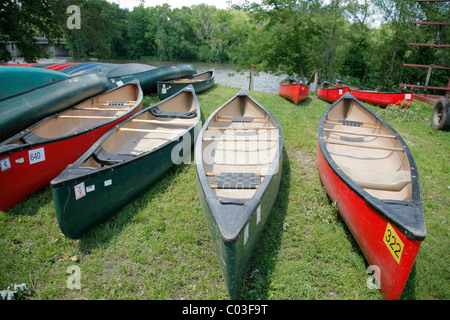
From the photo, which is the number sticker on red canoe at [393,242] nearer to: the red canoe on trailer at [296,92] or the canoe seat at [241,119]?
the canoe seat at [241,119]

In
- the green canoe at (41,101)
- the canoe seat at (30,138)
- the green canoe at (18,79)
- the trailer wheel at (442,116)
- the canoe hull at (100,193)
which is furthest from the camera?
the trailer wheel at (442,116)

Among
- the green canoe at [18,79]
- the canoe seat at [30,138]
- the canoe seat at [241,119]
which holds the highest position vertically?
the green canoe at [18,79]

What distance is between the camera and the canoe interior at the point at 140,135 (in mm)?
3938

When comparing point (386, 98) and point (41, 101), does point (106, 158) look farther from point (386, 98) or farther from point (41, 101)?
point (386, 98)

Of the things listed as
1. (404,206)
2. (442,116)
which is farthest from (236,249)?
(442,116)

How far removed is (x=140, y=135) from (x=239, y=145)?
87.1 inches

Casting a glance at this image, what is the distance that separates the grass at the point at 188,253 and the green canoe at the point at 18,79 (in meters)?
3.33

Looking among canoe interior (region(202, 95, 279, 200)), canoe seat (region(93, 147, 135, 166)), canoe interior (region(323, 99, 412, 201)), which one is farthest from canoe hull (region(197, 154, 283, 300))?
canoe seat (region(93, 147, 135, 166))

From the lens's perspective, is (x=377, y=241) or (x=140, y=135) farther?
(x=140, y=135)

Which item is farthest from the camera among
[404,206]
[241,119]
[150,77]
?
[150,77]

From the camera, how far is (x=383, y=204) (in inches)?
95.0

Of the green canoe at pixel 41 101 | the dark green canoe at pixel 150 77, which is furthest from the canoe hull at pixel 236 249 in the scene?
the dark green canoe at pixel 150 77
